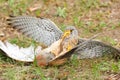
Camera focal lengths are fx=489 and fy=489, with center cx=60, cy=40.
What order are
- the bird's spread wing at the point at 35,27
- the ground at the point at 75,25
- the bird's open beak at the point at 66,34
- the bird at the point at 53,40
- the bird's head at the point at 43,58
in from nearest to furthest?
the ground at the point at 75,25
the bird's head at the point at 43,58
the bird at the point at 53,40
the bird's open beak at the point at 66,34
the bird's spread wing at the point at 35,27

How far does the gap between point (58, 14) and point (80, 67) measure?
7.08 feet

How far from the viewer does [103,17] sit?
7207 millimetres

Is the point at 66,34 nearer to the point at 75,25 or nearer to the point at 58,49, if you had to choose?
the point at 58,49

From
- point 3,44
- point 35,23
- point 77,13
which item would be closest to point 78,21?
point 77,13

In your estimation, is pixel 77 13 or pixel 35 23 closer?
pixel 35 23

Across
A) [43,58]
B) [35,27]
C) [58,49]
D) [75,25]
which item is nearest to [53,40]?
[35,27]

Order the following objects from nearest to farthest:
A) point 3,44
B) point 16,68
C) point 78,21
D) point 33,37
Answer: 1. point 16,68
2. point 3,44
3. point 33,37
4. point 78,21

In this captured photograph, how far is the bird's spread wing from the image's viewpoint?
578 cm

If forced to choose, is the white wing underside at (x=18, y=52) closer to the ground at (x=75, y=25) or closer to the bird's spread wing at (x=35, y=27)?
the ground at (x=75, y=25)

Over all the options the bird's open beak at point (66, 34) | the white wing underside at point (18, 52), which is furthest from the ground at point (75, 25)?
the bird's open beak at point (66, 34)

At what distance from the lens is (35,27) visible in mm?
5879

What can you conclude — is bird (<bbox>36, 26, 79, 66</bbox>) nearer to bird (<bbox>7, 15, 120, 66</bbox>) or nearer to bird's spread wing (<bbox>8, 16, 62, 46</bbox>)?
bird (<bbox>7, 15, 120, 66</bbox>)

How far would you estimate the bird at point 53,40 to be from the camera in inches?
205

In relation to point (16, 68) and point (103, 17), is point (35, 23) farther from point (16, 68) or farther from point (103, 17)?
point (103, 17)
